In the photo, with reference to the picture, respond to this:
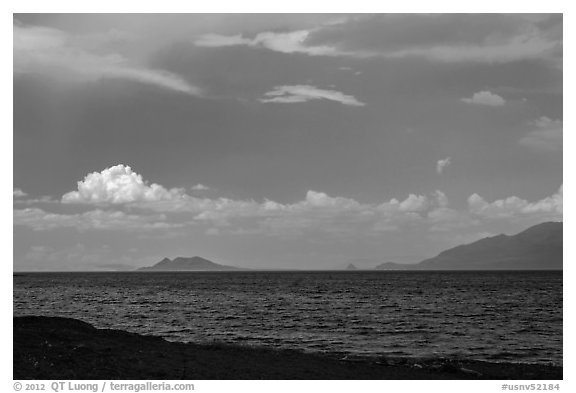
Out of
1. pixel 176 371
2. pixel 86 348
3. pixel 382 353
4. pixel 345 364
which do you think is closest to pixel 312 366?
pixel 345 364

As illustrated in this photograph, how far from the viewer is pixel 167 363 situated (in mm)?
24297

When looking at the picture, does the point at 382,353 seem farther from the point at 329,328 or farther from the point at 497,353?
the point at 329,328

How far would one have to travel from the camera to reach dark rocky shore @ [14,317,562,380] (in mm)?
21922

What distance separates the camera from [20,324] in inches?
1121

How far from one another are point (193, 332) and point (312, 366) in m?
28.5

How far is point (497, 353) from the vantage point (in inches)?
1636

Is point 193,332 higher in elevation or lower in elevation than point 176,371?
lower

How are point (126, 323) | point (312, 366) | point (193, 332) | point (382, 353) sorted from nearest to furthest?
point (312, 366)
point (382, 353)
point (193, 332)
point (126, 323)

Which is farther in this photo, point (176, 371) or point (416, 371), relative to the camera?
point (416, 371)

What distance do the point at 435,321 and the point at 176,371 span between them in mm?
46429

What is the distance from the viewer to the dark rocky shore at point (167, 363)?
21922 millimetres
